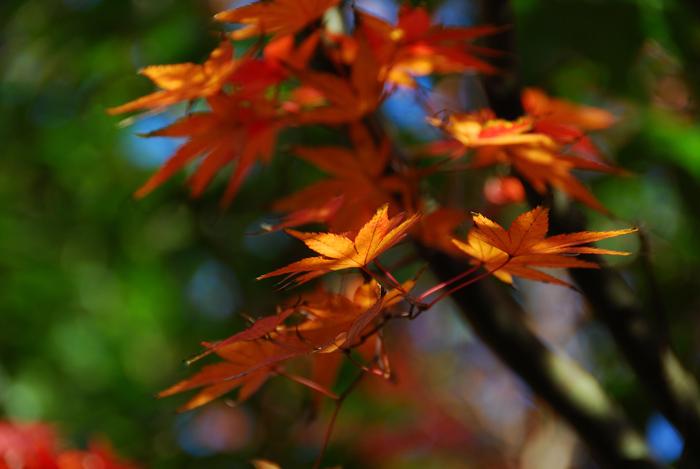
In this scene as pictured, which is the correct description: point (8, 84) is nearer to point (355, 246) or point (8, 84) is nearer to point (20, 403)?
point (20, 403)

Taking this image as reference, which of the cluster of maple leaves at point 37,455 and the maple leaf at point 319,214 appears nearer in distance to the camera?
the maple leaf at point 319,214

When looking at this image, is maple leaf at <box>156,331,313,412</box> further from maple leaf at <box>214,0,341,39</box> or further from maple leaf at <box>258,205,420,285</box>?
maple leaf at <box>214,0,341,39</box>

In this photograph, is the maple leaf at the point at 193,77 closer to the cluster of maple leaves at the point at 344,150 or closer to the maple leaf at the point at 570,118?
the cluster of maple leaves at the point at 344,150

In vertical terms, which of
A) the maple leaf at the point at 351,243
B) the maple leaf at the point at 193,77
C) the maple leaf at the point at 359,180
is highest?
the maple leaf at the point at 193,77

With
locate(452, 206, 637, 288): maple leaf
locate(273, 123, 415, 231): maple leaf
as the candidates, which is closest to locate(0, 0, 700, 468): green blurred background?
locate(273, 123, 415, 231): maple leaf

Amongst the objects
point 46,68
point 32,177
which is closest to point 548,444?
point 46,68

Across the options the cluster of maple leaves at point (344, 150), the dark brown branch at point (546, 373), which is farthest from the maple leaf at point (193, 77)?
the dark brown branch at point (546, 373)
